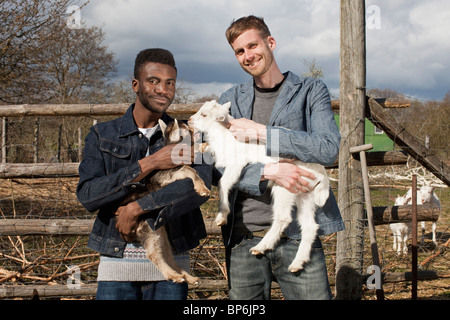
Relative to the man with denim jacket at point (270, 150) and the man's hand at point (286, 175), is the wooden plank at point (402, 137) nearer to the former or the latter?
the man with denim jacket at point (270, 150)

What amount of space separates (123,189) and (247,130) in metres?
0.78

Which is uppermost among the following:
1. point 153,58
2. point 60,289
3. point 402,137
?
point 153,58

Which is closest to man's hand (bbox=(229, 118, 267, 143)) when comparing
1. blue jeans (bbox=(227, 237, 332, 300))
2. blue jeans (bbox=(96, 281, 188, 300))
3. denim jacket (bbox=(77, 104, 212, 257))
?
denim jacket (bbox=(77, 104, 212, 257))

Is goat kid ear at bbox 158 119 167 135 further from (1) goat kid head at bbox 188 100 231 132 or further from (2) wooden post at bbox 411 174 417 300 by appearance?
(2) wooden post at bbox 411 174 417 300

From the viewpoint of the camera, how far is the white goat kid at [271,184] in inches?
87.7

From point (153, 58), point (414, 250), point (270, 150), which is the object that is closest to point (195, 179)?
point (270, 150)

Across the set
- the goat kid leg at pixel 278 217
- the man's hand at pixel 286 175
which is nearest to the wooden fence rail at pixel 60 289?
the goat kid leg at pixel 278 217

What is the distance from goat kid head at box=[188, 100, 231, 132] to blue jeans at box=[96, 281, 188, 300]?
99cm

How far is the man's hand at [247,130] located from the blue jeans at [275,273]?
665mm

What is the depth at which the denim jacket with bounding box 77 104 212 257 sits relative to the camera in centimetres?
216

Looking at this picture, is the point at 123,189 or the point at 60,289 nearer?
the point at 123,189

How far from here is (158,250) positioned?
226 cm

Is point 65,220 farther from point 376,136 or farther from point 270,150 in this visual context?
point 376,136
